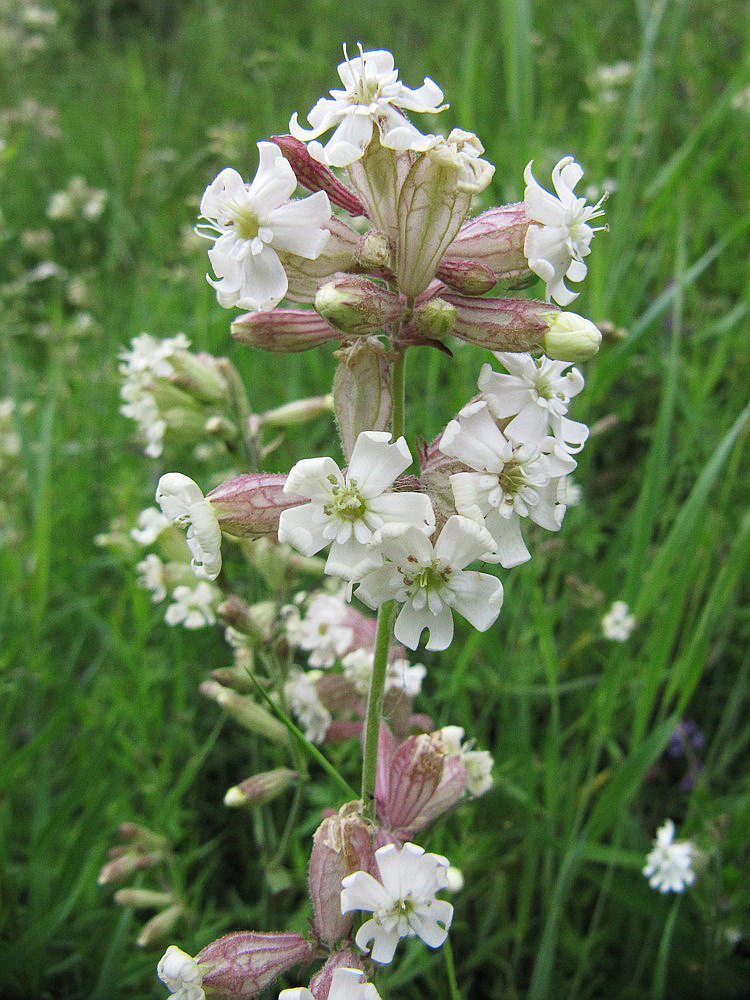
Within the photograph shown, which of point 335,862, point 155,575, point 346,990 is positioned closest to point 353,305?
point 335,862

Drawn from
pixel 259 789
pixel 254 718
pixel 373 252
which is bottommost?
pixel 259 789

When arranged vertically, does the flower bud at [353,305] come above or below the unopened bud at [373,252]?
below

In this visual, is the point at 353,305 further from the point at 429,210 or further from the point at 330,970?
the point at 330,970

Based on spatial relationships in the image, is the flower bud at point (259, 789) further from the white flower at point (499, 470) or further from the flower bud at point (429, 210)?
the flower bud at point (429, 210)

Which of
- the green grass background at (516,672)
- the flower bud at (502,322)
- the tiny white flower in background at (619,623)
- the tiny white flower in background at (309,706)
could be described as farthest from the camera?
the tiny white flower in background at (619,623)

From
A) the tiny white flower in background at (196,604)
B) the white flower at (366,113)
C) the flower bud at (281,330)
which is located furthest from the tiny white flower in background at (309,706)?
the white flower at (366,113)

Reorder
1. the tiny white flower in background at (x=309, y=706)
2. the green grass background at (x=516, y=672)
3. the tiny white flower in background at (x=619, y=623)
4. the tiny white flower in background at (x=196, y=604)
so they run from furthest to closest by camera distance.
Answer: the tiny white flower in background at (x=619, y=623) → the green grass background at (x=516, y=672) → the tiny white flower in background at (x=196, y=604) → the tiny white flower in background at (x=309, y=706)

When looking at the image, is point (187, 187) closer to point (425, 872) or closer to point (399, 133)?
point (399, 133)
